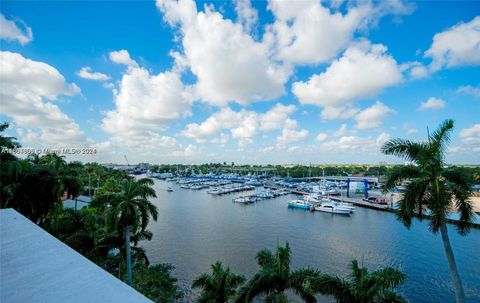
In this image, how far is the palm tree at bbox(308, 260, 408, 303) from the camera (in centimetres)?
873

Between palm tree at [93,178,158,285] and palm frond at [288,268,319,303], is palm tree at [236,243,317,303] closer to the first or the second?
palm frond at [288,268,319,303]

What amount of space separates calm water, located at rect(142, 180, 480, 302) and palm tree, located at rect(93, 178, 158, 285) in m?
6.82

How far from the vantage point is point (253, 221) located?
4372cm

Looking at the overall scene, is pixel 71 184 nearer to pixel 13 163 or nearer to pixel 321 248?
pixel 13 163

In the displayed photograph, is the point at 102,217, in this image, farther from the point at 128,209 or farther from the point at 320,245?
the point at 320,245

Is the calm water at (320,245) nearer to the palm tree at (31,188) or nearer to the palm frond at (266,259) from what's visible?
the palm frond at (266,259)

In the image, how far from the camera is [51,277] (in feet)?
12.3

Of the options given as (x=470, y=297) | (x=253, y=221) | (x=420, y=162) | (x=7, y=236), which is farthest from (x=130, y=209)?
(x=253, y=221)

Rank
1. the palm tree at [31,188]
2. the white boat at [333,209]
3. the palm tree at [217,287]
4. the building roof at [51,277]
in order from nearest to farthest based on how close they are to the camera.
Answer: the building roof at [51,277] < the palm tree at [217,287] < the palm tree at [31,188] < the white boat at [333,209]

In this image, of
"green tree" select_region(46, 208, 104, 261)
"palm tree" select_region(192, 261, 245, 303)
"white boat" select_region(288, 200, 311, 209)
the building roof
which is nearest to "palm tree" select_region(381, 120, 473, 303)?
"palm tree" select_region(192, 261, 245, 303)

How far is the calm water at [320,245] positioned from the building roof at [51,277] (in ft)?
54.5

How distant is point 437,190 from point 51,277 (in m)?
11.1

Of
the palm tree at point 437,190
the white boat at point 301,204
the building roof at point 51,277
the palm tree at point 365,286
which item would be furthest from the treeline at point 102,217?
the white boat at point 301,204

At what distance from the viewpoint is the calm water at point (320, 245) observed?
905 inches
